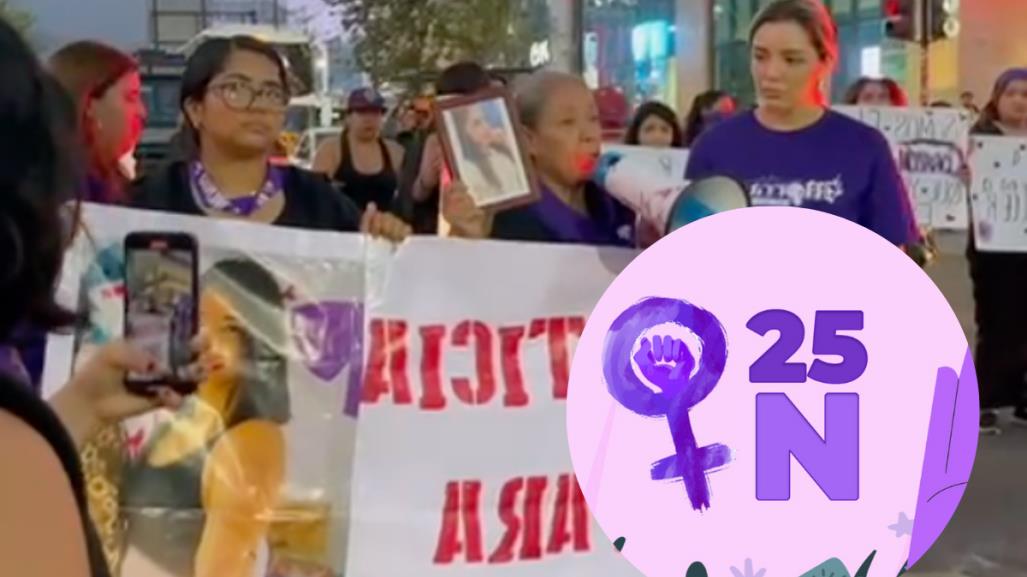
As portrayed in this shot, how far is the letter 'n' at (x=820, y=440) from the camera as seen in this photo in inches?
119

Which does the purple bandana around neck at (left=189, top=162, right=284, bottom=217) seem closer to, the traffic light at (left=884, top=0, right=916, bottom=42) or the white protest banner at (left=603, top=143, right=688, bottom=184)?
the white protest banner at (left=603, top=143, right=688, bottom=184)

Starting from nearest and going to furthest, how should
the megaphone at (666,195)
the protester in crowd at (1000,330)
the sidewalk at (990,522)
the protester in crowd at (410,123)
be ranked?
the megaphone at (666,195) < the sidewalk at (990,522) < the protester in crowd at (410,123) < the protester in crowd at (1000,330)

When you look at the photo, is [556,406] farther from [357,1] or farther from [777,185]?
[357,1]

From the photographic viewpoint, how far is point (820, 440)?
3.02 m

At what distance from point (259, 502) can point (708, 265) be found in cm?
104

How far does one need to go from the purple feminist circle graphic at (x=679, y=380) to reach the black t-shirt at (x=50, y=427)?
1803 mm

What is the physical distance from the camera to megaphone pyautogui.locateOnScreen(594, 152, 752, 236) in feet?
10.9

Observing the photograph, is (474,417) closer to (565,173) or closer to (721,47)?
(565,173)

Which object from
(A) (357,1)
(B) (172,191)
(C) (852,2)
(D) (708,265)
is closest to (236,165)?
(B) (172,191)

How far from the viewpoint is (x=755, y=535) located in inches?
119

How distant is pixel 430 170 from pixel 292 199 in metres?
0.98

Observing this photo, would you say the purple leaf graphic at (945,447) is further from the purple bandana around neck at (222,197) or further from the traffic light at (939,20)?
the traffic light at (939,20)

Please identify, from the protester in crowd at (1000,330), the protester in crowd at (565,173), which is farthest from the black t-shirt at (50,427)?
the protester in crowd at (1000,330)

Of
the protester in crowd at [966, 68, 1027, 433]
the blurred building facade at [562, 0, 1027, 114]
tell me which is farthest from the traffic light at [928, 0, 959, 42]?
the blurred building facade at [562, 0, 1027, 114]
